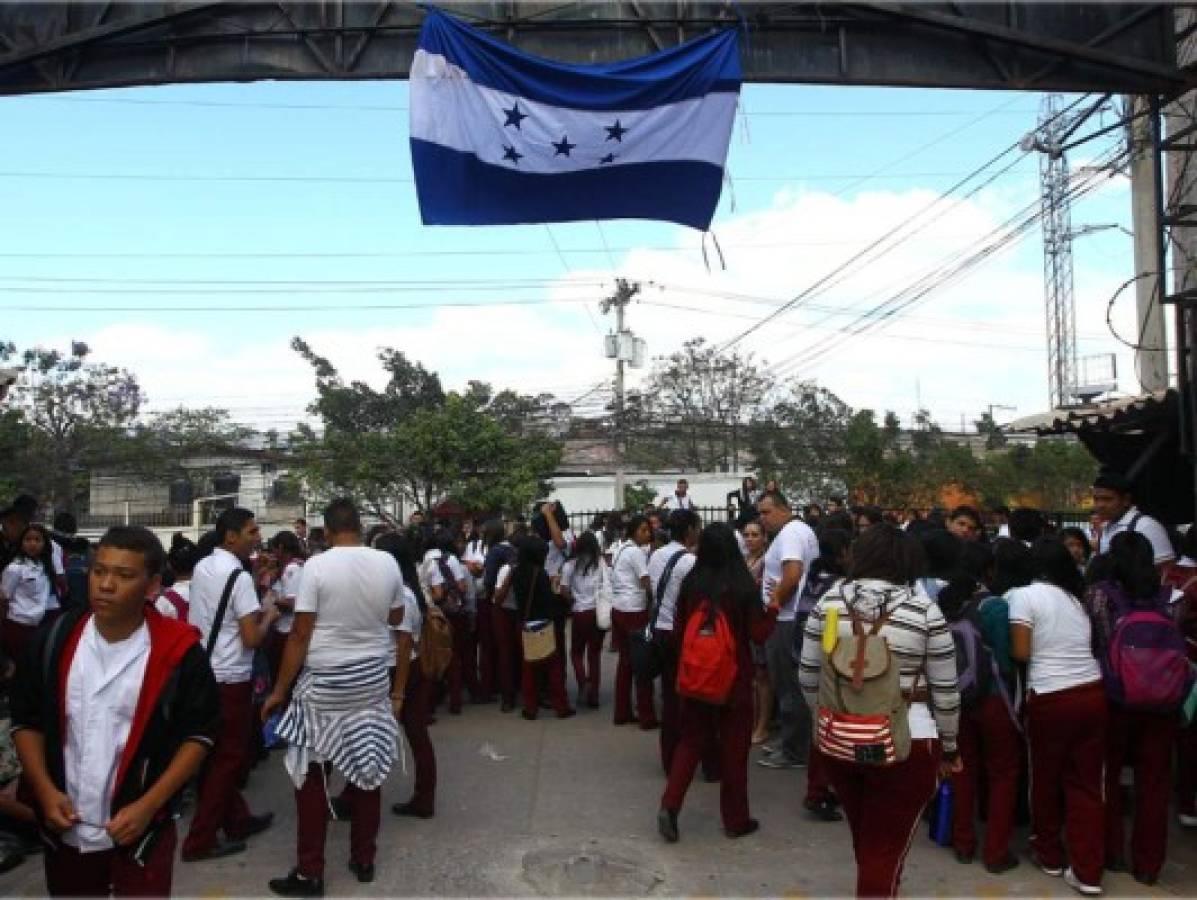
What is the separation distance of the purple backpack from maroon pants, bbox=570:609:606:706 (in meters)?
5.01

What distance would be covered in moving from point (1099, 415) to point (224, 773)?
783 centimetres

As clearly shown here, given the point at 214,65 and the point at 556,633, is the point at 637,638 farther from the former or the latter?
the point at 214,65

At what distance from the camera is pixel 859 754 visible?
3502 millimetres

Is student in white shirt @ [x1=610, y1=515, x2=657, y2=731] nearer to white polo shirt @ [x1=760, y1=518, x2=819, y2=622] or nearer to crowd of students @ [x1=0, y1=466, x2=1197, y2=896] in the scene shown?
crowd of students @ [x1=0, y1=466, x2=1197, y2=896]

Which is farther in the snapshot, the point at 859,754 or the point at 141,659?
the point at 859,754

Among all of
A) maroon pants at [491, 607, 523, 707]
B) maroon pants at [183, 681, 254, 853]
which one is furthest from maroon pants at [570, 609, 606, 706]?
maroon pants at [183, 681, 254, 853]

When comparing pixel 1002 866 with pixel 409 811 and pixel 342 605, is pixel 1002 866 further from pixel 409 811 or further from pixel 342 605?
pixel 342 605

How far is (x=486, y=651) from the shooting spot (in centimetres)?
913

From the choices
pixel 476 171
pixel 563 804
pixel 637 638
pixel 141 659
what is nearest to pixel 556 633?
pixel 637 638

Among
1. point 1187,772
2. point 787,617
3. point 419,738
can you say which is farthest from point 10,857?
point 1187,772

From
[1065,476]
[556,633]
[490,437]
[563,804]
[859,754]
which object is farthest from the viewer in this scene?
[490,437]

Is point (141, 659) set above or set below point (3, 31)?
below

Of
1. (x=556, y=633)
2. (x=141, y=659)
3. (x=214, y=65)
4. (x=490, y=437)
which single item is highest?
(x=214, y=65)

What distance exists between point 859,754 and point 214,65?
22.0 ft
